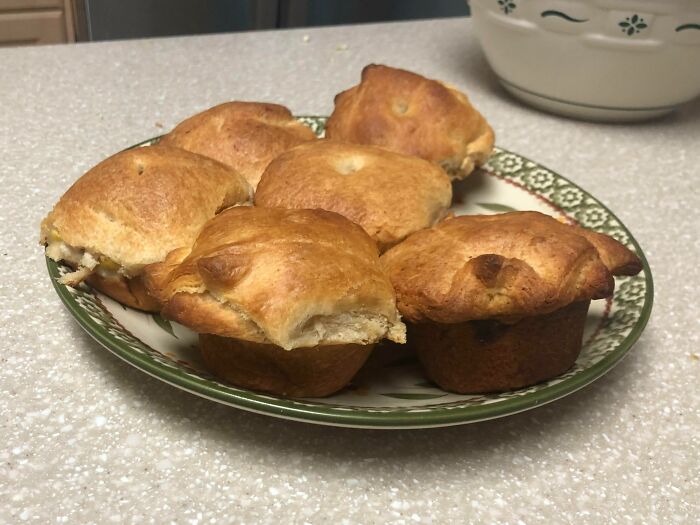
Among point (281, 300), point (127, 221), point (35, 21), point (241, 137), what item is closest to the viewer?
point (281, 300)

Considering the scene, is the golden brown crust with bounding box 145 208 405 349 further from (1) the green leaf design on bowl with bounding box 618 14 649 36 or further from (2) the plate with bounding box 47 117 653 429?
(1) the green leaf design on bowl with bounding box 618 14 649 36

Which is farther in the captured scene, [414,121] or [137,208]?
[414,121]

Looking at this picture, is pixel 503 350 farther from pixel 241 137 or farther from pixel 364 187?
pixel 241 137

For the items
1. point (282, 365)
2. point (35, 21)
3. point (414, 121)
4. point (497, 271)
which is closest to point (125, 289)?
point (282, 365)

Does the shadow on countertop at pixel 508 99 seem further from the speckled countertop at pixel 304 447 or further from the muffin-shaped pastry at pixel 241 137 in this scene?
the muffin-shaped pastry at pixel 241 137

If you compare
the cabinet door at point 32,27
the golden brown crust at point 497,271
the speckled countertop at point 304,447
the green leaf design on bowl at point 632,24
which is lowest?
the cabinet door at point 32,27

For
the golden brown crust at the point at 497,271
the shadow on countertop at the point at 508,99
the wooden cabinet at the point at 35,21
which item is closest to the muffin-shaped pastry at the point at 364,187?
the golden brown crust at the point at 497,271

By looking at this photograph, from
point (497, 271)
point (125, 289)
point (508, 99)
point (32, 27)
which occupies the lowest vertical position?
point (32, 27)
